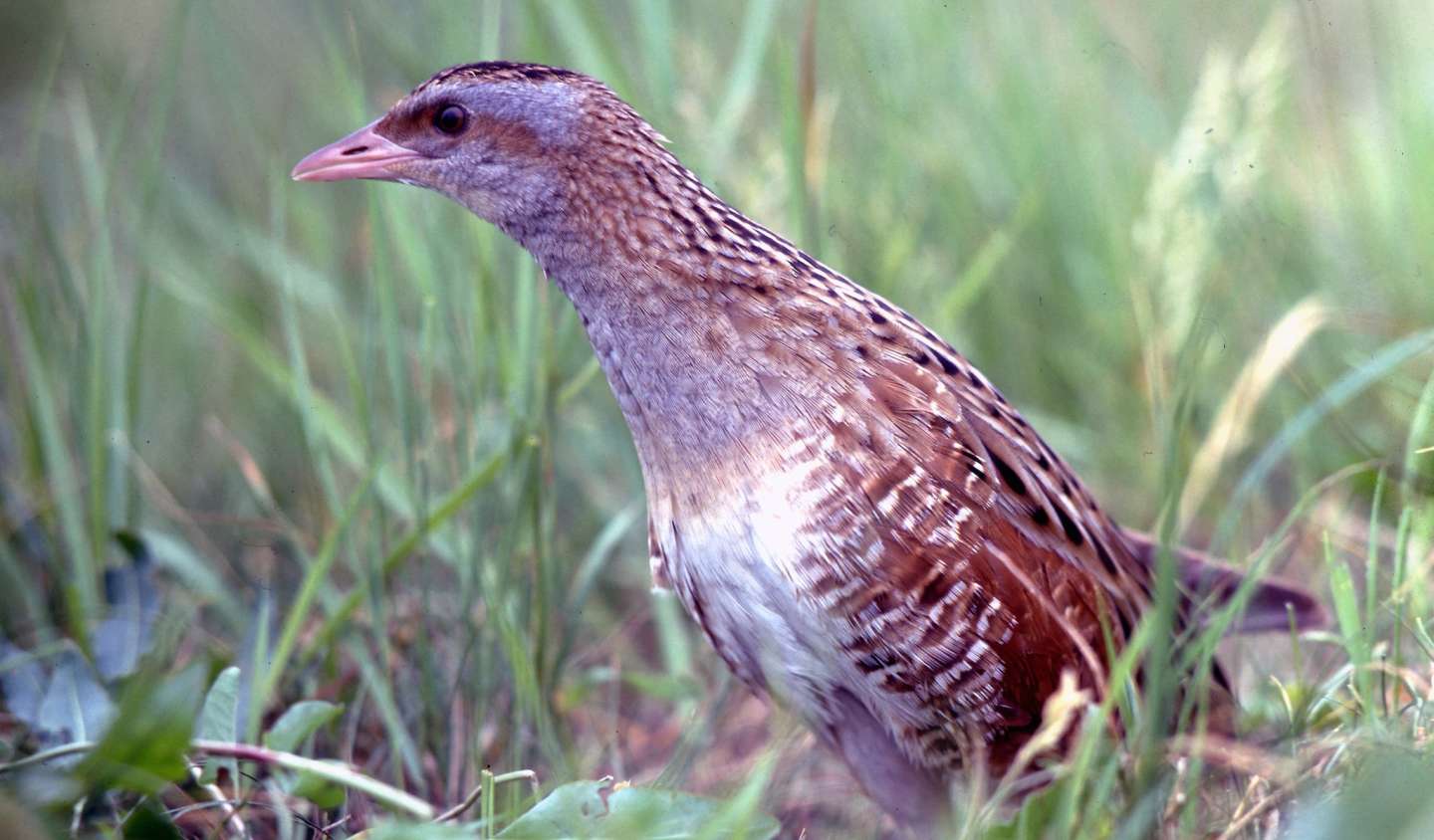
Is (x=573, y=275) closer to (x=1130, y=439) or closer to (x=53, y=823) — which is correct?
(x=53, y=823)

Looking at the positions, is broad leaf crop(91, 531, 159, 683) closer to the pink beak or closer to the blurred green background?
the blurred green background

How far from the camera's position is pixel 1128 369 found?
11.0 ft

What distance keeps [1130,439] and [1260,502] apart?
0.30 m

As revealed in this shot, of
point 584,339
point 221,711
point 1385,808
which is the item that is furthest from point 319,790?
point 584,339

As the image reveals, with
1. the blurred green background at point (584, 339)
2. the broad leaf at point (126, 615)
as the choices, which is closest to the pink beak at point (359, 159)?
the blurred green background at point (584, 339)

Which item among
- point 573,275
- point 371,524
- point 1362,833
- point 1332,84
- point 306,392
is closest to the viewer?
point 1362,833

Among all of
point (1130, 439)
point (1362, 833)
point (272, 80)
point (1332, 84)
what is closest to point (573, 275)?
point (1362, 833)

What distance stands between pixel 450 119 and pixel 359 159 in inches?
6.5

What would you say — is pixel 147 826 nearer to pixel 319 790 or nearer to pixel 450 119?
pixel 319 790

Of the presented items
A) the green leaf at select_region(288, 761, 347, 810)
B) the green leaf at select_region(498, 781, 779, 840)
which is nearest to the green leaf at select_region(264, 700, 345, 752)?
the green leaf at select_region(288, 761, 347, 810)

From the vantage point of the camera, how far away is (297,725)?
84.0 inches

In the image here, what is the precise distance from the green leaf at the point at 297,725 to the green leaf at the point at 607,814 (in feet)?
1.44

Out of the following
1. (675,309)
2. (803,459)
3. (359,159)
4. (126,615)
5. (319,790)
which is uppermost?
(359,159)

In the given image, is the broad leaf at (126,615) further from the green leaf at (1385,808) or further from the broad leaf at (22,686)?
the green leaf at (1385,808)
